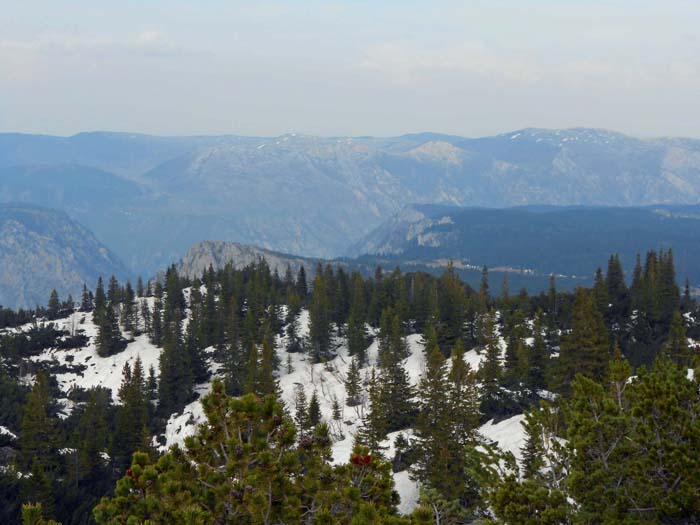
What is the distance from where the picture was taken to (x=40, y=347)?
137 metres

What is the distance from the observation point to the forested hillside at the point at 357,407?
19.3m

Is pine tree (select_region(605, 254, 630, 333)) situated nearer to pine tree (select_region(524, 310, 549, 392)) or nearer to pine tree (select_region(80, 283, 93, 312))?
pine tree (select_region(524, 310, 549, 392))

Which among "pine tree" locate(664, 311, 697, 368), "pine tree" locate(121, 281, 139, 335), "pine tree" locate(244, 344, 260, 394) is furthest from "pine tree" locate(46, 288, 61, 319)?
"pine tree" locate(664, 311, 697, 368)

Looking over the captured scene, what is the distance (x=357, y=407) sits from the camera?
317ft

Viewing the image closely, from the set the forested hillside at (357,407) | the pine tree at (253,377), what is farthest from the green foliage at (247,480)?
the pine tree at (253,377)

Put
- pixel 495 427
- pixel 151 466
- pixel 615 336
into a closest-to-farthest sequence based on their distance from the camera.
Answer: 1. pixel 151 466
2. pixel 495 427
3. pixel 615 336

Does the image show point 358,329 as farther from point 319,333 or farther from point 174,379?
point 174,379

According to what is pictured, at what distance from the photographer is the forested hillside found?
760 inches

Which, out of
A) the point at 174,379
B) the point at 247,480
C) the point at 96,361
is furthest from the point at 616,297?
the point at 96,361

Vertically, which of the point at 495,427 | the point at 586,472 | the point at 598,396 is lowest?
the point at 495,427

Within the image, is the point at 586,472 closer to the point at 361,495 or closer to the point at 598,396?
the point at 598,396

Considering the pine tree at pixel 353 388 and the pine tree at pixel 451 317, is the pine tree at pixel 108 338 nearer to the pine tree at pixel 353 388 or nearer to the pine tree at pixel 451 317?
the pine tree at pixel 353 388

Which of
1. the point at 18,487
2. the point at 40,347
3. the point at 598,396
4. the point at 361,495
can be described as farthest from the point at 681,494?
the point at 40,347

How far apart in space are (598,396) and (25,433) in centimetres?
6561
